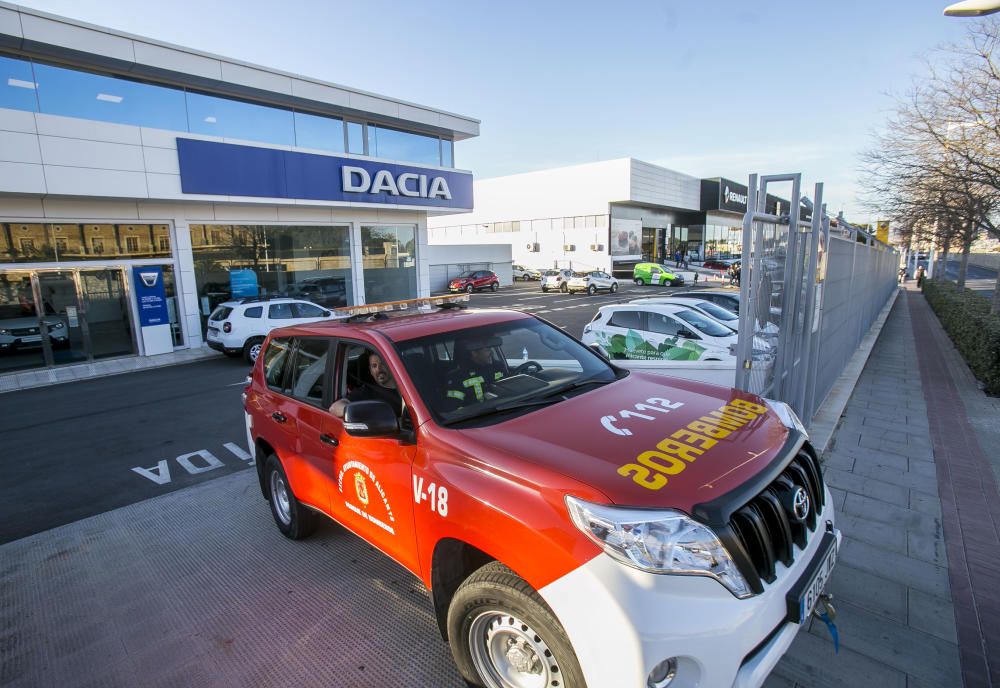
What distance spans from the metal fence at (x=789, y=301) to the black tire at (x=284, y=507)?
12.1ft

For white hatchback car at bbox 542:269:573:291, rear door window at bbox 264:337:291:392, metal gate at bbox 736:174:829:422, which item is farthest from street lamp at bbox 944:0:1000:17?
white hatchback car at bbox 542:269:573:291

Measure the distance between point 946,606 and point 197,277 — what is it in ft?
53.5

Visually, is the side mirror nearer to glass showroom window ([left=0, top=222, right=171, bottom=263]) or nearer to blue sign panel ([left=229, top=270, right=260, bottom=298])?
glass showroom window ([left=0, top=222, right=171, bottom=263])

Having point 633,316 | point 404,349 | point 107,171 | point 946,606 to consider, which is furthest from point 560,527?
point 107,171

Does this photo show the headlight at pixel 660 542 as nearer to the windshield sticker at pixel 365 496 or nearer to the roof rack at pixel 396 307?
the windshield sticker at pixel 365 496

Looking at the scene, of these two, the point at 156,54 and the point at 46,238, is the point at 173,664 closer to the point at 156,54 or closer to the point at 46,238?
the point at 46,238

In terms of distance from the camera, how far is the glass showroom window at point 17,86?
35.8 ft

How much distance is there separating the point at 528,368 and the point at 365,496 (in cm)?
128

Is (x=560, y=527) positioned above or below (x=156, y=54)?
below

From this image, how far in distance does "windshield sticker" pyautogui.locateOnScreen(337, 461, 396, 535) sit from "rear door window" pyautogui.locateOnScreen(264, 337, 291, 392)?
1.16 metres

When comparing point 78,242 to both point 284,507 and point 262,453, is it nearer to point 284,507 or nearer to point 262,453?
point 262,453

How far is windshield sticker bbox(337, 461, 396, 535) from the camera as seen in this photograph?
2.85 meters

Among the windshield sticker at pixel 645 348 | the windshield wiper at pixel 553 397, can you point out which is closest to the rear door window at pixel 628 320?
the windshield sticker at pixel 645 348

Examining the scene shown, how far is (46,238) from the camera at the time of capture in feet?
40.0
